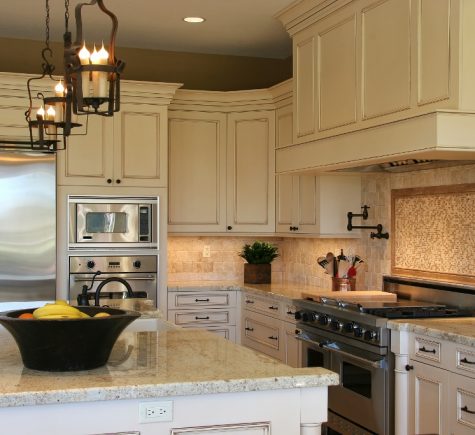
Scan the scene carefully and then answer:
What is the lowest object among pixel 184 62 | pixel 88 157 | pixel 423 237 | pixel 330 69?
pixel 423 237

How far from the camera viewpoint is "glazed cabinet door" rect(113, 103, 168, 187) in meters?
6.03

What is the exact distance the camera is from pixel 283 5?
5.37 meters

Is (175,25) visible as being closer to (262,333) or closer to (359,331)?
(262,333)

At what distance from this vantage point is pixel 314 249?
636 cm

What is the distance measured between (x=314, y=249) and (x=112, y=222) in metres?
1.60

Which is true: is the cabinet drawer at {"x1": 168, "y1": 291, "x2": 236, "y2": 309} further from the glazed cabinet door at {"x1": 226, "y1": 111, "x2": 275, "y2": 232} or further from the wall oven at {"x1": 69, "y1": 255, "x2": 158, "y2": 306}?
the glazed cabinet door at {"x1": 226, "y1": 111, "x2": 275, "y2": 232}

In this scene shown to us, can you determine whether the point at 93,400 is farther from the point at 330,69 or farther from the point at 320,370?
the point at 330,69

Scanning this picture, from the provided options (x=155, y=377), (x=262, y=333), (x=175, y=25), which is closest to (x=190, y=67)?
(x=175, y=25)

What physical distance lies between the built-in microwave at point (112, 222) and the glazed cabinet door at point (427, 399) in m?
2.74

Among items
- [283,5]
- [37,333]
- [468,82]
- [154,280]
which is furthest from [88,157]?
[37,333]

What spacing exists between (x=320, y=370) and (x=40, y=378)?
85 cm

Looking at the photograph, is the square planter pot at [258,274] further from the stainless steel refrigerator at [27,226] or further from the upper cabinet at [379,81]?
the stainless steel refrigerator at [27,226]

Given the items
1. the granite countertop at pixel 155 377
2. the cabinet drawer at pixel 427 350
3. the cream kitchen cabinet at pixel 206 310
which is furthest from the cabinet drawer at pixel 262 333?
the granite countertop at pixel 155 377

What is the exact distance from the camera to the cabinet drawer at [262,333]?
5598 mm
